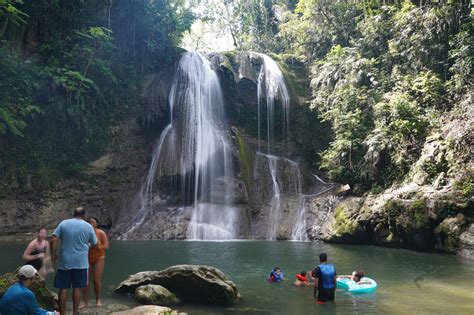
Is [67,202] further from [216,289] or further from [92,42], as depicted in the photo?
[216,289]

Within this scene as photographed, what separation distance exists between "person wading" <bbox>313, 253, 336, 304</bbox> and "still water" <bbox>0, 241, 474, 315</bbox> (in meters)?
0.19

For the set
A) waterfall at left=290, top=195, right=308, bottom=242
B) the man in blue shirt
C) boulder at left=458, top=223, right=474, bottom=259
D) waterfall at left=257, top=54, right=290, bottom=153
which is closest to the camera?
the man in blue shirt

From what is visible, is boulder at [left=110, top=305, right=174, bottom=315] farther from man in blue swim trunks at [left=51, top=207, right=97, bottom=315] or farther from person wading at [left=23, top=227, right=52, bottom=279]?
person wading at [left=23, top=227, right=52, bottom=279]

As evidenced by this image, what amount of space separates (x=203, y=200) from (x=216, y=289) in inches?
576

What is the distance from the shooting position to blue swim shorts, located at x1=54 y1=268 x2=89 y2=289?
5.93 m

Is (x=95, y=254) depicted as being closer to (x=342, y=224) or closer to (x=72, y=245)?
(x=72, y=245)

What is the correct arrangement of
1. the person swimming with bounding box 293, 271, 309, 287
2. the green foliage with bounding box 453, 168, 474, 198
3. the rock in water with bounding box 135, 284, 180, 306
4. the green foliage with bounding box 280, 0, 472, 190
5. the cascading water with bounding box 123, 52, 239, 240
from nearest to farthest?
1. the rock in water with bounding box 135, 284, 180, 306
2. the person swimming with bounding box 293, 271, 309, 287
3. the green foliage with bounding box 453, 168, 474, 198
4. the green foliage with bounding box 280, 0, 472, 190
5. the cascading water with bounding box 123, 52, 239, 240

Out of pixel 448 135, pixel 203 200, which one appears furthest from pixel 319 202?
pixel 448 135

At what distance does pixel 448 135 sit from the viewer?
56.3 feet

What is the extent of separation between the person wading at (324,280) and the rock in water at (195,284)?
156 centimetres

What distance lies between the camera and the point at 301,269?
482 inches

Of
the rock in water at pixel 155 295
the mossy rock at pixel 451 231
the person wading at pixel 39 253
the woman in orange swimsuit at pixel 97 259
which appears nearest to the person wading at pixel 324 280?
the rock in water at pixel 155 295

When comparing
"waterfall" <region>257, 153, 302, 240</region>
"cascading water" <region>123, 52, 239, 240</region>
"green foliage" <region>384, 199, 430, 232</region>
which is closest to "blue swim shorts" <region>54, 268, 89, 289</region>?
"green foliage" <region>384, 199, 430, 232</region>

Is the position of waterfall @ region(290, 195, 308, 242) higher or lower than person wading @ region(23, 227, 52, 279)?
lower
